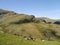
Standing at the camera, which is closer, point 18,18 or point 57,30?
point 57,30

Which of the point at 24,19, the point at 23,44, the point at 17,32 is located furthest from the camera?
the point at 24,19

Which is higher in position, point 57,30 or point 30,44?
point 30,44

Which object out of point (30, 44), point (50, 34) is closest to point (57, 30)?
point (50, 34)

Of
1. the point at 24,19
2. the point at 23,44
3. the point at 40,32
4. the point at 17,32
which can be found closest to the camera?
the point at 23,44

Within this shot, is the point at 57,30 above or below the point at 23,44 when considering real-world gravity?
below

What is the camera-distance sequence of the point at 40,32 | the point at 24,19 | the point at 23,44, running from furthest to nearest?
the point at 24,19 < the point at 40,32 < the point at 23,44

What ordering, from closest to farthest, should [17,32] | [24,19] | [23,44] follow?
1. [23,44]
2. [17,32]
3. [24,19]

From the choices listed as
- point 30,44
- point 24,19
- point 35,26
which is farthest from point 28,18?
point 30,44

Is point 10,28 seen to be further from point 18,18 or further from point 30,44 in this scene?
point 30,44

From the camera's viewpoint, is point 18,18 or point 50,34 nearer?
point 50,34

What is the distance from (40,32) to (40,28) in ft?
11.7

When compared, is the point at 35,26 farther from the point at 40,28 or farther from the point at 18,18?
the point at 18,18

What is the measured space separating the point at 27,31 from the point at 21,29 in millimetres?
2397

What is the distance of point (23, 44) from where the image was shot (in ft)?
109
